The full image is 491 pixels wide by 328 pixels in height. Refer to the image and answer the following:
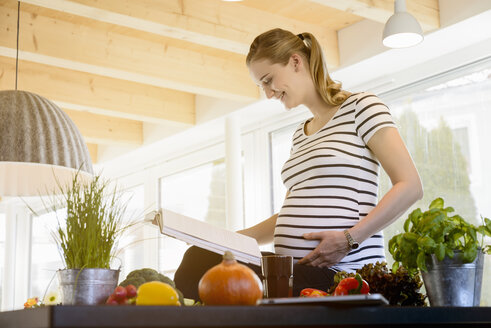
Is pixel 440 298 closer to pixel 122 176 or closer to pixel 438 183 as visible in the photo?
pixel 438 183

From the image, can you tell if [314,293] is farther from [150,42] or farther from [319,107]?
[150,42]

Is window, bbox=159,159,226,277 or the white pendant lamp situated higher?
the white pendant lamp

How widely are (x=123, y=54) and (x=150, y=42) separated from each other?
218mm

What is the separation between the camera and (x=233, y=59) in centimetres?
442

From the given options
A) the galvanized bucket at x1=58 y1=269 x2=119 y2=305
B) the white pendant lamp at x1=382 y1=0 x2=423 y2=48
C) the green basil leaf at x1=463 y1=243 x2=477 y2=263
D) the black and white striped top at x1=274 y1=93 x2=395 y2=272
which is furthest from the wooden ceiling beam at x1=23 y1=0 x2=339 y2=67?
the green basil leaf at x1=463 y1=243 x2=477 y2=263

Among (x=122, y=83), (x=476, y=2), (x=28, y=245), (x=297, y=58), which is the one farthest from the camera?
(x=28, y=245)

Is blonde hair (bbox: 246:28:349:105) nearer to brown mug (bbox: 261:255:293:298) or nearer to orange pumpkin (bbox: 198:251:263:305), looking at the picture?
brown mug (bbox: 261:255:293:298)

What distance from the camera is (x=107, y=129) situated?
223 inches

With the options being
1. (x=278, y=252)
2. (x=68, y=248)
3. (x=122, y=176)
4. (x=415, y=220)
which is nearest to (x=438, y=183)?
(x=278, y=252)

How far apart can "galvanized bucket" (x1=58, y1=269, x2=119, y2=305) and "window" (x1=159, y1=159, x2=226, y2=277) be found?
13.8 feet

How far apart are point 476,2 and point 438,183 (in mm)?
1039

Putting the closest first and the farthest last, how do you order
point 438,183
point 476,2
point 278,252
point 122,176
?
1. point 278,252
2. point 476,2
3. point 438,183
4. point 122,176

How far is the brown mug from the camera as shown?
1320 millimetres

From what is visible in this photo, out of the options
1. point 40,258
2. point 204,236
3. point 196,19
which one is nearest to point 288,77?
point 204,236
